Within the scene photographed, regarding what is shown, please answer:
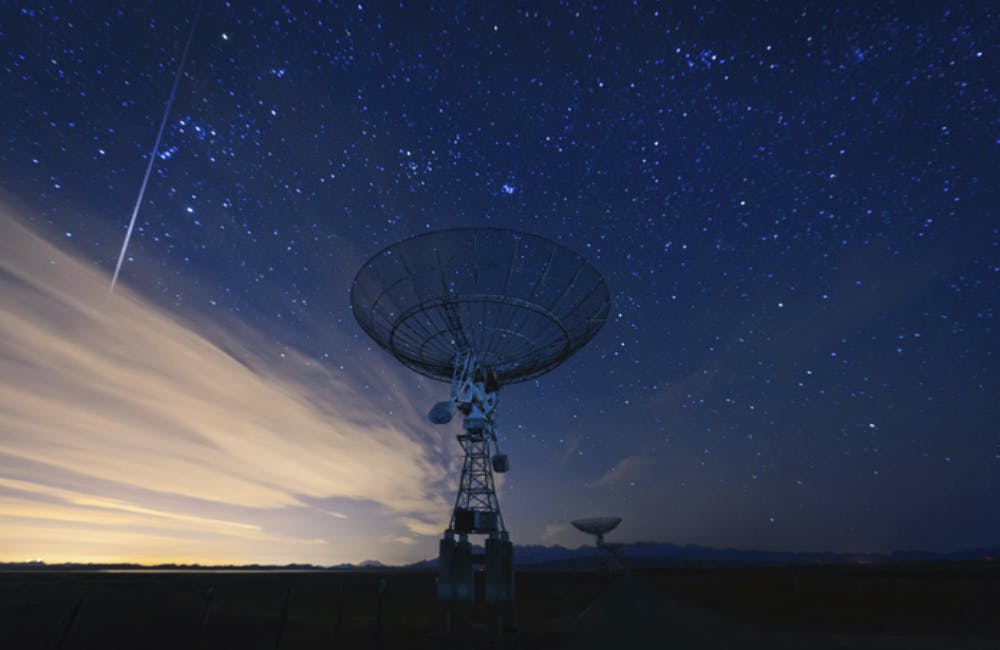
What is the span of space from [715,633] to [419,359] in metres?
16.3

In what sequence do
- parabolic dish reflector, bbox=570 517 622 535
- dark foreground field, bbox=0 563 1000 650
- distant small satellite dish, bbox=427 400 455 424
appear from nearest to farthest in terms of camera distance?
dark foreground field, bbox=0 563 1000 650 < distant small satellite dish, bbox=427 400 455 424 < parabolic dish reflector, bbox=570 517 622 535

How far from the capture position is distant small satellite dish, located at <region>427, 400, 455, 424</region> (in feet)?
63.3

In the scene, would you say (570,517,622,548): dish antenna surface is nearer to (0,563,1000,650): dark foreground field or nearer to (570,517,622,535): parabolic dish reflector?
(570,517,622,535): parabolic dish reflector

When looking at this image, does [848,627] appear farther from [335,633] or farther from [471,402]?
[335,633]

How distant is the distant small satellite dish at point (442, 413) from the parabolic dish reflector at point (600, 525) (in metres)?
76.4

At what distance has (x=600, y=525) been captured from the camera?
8638 centimetres

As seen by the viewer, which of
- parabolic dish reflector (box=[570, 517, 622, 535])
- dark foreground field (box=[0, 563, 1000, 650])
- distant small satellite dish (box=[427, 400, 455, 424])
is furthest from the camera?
parabolic dish reflector (box=[570, 517, 622, 535])

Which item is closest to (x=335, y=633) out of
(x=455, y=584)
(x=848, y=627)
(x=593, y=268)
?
(x=455, y=584)

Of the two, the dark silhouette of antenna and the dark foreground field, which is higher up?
the dark silhouette of antenna

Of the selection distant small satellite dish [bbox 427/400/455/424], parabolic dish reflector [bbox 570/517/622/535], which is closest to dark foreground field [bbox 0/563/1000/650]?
distant small satellite dish [bbox 427/400/455/424]

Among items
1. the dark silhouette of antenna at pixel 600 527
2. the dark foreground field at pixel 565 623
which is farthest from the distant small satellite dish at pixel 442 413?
the dark silhouette of antenna at pixel 600 527

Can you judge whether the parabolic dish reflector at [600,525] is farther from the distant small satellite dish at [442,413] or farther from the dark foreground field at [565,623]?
the distant small satellite dish at [442,413]

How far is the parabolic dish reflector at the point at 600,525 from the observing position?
282ft

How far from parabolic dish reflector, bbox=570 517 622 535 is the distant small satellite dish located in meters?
76.4
